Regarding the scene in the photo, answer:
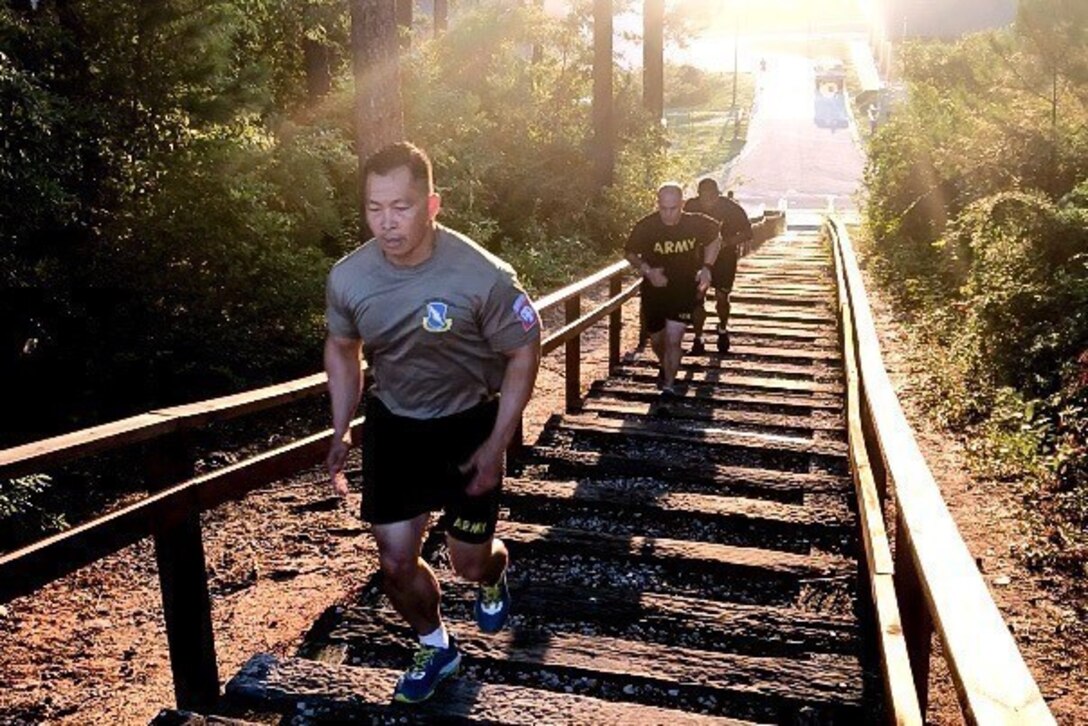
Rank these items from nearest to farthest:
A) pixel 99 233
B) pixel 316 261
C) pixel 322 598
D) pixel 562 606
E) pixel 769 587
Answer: pixel 562 606 < pixel 769 587 < pixel 322 598 < pixel 99 233 < pixel 316 261

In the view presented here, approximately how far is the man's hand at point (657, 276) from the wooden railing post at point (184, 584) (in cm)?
514

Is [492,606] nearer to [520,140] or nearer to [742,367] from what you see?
[742,367]

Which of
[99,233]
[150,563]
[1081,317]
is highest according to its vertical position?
[99,233]

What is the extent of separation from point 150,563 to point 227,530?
0.59 metres

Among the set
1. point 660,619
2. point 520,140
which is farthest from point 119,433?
point 520,140

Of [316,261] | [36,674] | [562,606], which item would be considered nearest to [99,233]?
[316,261]

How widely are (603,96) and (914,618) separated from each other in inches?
773

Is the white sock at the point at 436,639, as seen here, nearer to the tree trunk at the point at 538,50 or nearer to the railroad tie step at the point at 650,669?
the railroad tie step at the point at 650,669

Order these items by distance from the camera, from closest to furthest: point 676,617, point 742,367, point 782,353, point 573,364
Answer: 1. point 676,617
2. point 573,364
3. point 742,367
4. point 782,353

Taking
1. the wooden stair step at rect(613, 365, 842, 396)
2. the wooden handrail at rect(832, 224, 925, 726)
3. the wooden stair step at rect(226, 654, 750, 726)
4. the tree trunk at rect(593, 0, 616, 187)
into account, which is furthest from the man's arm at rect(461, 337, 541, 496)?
the tree trunk at rect(593, 0, 616, 187)

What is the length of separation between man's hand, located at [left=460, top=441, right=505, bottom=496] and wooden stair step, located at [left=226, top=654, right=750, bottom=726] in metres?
0.78

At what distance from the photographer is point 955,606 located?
208 cm

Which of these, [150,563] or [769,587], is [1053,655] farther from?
[150,563]

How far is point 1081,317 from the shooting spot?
28.2 feet
